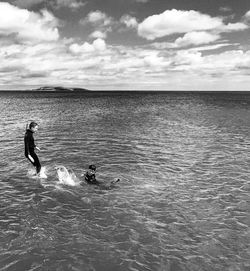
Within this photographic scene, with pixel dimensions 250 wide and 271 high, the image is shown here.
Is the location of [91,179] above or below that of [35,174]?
above

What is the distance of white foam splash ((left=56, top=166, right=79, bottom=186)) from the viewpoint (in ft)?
54.4

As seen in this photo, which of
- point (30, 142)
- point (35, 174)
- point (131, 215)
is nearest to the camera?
point (131, 215)

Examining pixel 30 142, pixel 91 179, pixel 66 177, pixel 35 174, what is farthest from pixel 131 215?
pixel 35 174

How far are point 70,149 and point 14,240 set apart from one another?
15975 millimetres

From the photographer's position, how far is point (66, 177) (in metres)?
17.4

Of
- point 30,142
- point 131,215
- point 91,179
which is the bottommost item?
point 131,215

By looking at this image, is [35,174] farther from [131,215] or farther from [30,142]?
[131,215]

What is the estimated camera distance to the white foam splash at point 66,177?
54.4 feet

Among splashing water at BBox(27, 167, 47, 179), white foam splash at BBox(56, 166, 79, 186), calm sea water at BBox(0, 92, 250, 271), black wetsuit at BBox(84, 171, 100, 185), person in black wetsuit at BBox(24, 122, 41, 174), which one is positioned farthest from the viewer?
splashing water at BBox(27, 167, 47, 179)

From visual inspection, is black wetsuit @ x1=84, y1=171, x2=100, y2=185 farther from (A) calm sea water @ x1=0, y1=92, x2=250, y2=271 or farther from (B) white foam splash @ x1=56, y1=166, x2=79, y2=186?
(B) white foam splash @ x1=56, y1=166, x2=79, y2=186

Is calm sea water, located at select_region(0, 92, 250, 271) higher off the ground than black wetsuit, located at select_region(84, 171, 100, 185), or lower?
lower

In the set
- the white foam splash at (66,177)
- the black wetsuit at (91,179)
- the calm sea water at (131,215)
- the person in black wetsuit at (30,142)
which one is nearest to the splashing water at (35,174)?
the calm sea water at (131,215)

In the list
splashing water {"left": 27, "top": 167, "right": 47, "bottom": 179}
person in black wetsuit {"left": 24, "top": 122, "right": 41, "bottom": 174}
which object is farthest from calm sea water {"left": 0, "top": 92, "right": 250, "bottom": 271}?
person in black wetsuit {"left": 24, "top": 122, "right": 41, "bottom": 174}

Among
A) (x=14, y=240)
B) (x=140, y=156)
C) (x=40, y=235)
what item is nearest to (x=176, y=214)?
(x=40, y=235)
